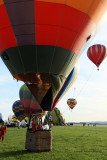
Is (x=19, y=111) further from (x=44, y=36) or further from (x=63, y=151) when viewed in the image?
(x=44, y=36)

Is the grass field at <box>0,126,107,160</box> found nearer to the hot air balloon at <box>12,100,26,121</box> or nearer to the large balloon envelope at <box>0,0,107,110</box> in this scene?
the large balloon envelope at <box>0,0,107,110</box>

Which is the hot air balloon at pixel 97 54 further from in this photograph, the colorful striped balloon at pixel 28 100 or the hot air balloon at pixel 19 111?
the hot air balloon at pixel 19 111

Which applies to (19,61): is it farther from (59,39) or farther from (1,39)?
(59,39)

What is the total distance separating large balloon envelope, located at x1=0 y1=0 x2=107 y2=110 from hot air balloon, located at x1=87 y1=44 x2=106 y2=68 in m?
10.2

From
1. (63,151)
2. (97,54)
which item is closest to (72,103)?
(97,54)

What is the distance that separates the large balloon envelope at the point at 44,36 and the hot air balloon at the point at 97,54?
1022cm

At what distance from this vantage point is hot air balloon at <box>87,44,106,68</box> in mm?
19734

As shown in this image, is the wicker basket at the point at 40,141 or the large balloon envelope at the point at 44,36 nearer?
the wicker basket at the point at 40,141

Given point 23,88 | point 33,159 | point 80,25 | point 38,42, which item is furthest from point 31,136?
point 23,88

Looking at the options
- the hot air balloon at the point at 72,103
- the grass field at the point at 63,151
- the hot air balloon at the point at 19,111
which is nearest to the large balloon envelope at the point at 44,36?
the grass field at the point at 63,151

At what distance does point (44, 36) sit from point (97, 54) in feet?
39.4

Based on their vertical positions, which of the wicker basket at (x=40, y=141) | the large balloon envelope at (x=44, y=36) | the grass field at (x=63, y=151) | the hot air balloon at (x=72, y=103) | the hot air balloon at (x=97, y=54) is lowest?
the grass field at (x=63, y=151)

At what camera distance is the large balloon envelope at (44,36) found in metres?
8.52

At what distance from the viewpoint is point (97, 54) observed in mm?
19859
